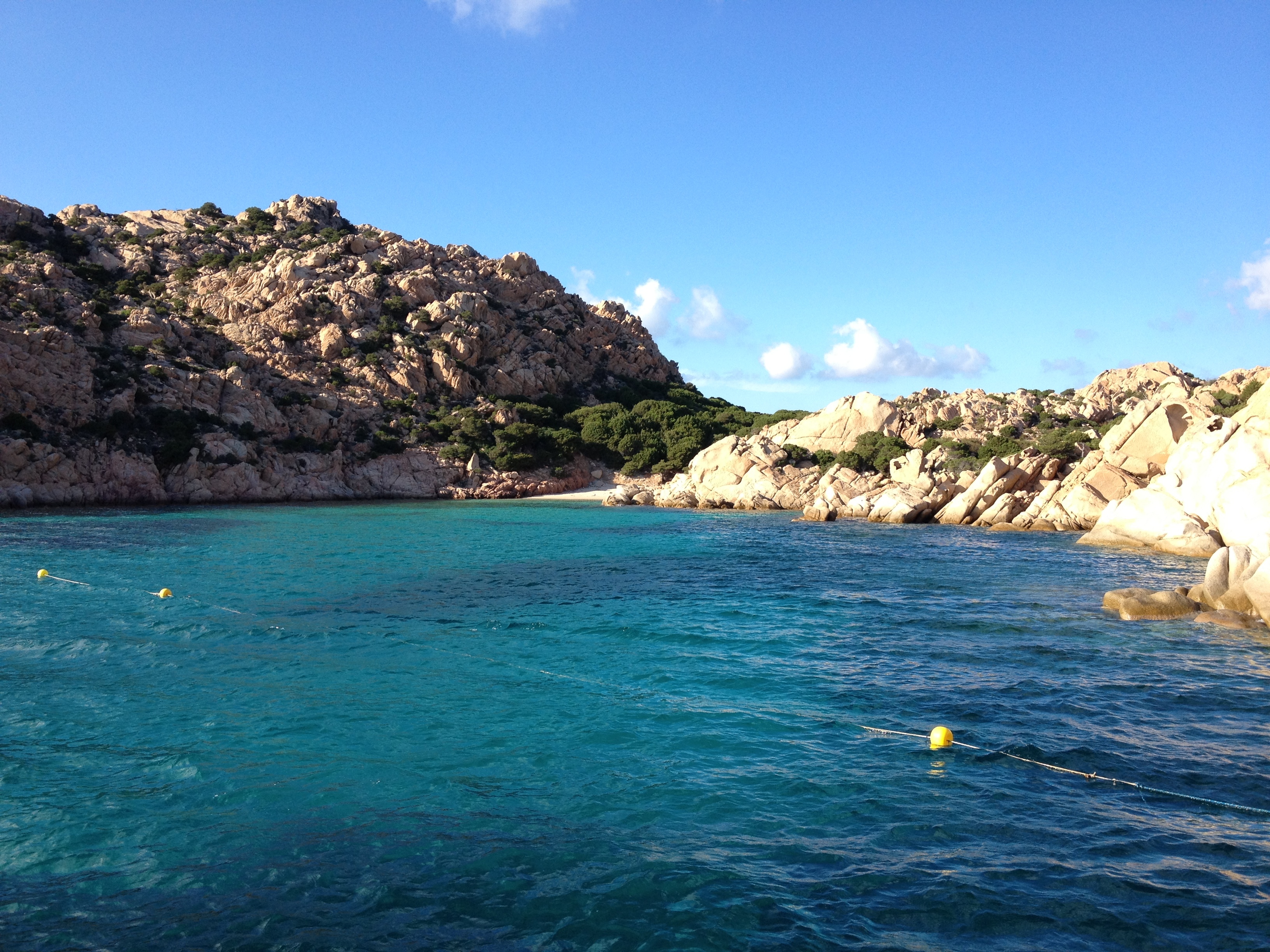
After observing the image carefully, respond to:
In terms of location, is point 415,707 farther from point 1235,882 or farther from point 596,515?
point 596,515

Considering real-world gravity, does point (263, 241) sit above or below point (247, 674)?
above

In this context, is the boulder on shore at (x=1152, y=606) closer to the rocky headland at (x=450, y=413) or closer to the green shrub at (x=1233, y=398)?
the rocky headland at (x=450, y=413)

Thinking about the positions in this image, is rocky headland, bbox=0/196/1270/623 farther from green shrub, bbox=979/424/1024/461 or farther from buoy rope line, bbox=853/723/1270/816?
buoy rope line, bbox=853/723/1270/816

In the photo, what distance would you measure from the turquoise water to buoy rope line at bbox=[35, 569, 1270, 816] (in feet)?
0.39

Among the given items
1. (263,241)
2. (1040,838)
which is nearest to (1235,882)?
(1040,838)

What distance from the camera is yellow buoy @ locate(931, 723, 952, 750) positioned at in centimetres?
1028

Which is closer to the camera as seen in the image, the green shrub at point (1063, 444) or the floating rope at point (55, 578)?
the floating rope at point (55, 578)

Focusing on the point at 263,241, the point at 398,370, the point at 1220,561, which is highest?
the point at 263,241

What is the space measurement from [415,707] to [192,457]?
172 feet

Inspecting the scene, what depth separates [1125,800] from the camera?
28.9 ft

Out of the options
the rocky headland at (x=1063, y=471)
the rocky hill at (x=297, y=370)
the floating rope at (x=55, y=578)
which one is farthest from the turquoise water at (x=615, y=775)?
the rocky hill at (x=297, y=370)

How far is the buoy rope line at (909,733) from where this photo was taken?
28.9 feet

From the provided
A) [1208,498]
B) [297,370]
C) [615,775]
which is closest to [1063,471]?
[1208,498]

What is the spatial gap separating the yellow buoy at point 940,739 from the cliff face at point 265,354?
5479 cm
